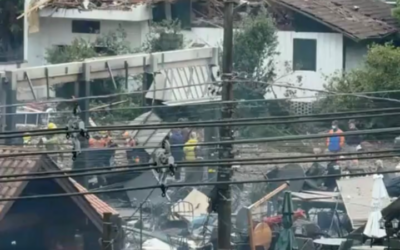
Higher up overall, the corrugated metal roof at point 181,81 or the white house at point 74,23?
the white house at point 74,23

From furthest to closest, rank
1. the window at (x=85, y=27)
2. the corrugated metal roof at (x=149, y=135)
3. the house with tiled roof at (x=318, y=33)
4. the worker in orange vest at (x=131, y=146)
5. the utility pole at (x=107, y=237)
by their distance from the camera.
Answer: the window at (x=85, y=27) → the house with tiled roof at (x=318, y=33) → the corrugated metal roof at (x=149, y=135) → the worker in orange vest at (x=131, y=146) → the utility pole at (x=107, y=237)

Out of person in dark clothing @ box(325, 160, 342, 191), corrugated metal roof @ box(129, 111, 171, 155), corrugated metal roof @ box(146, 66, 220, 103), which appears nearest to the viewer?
person in dark clothing @ box(325, 160, 342, 191)

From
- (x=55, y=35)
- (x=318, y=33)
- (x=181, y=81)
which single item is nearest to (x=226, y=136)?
(x=181, y=81)

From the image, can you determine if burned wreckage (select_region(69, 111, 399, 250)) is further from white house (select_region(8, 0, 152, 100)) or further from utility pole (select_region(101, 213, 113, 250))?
white house (select_region(8, 0, 152, 100))

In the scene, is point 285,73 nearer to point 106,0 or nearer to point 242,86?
point 242,86

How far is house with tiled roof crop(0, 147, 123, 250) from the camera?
31.0ft

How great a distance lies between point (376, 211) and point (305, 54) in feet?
28.7

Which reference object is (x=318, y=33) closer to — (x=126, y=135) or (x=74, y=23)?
(x=74, y=23)

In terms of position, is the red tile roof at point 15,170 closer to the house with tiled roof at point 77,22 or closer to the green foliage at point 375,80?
the green foliage at point 375,80

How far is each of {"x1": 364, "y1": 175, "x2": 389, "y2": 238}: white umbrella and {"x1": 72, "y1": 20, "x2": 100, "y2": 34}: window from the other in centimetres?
1010

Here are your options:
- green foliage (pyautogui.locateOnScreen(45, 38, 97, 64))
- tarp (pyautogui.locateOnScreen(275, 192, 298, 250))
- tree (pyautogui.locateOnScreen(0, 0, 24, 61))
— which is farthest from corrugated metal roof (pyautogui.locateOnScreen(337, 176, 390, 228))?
tree (pyautogui.locateOnScreen(0, 0, 24, 61))

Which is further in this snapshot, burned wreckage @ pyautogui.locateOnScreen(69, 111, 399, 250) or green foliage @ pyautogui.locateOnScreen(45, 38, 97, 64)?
green foliage @ pyautogui.locateOnScreen(45, 38, 97, 64)

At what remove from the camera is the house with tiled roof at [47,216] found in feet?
31.0

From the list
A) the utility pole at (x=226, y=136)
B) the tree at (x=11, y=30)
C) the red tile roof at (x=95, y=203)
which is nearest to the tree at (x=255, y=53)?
the tree at (x=11, y=30)
